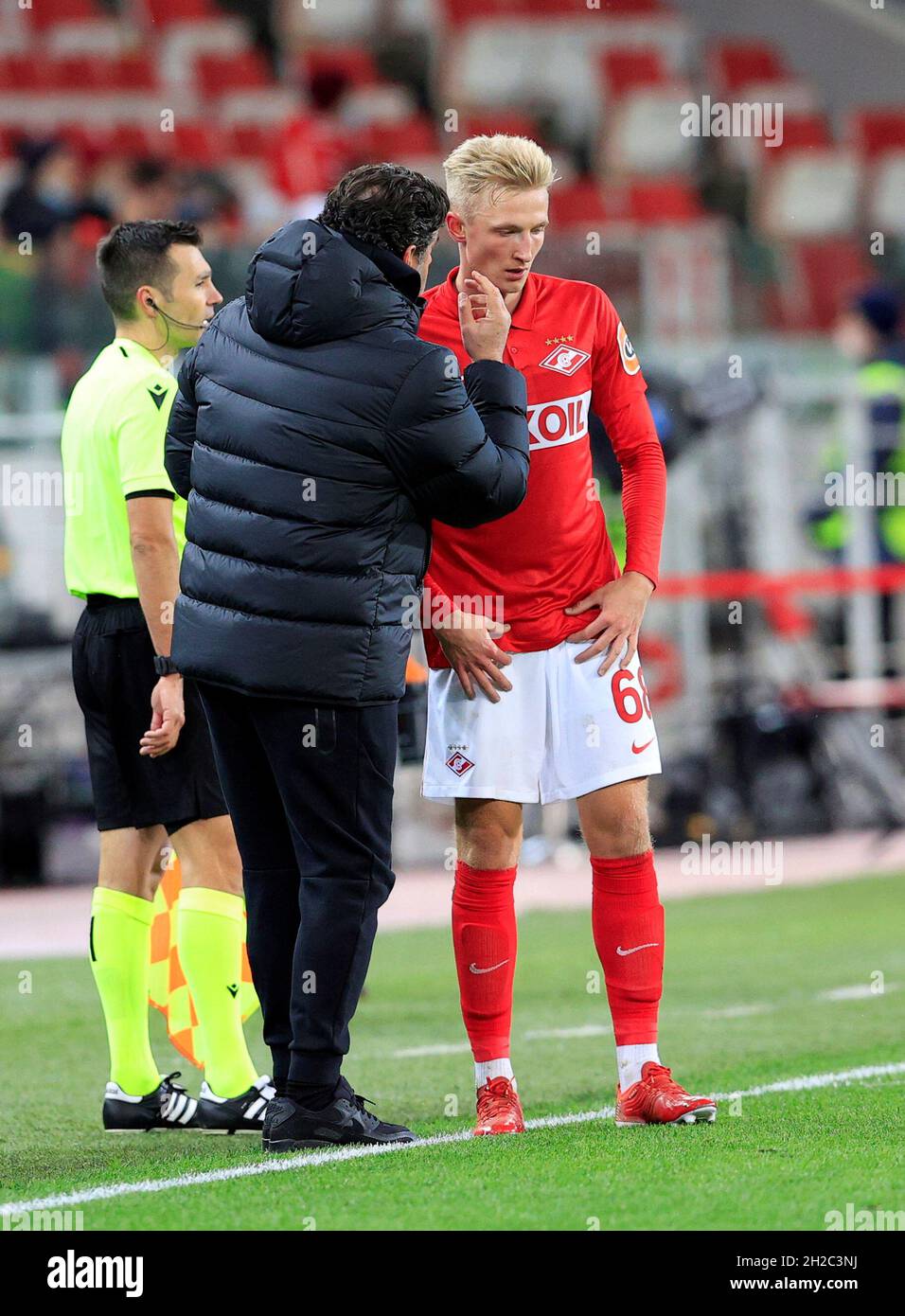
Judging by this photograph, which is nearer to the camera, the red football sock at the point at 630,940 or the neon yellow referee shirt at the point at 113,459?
the red football sock at the point at 630,940

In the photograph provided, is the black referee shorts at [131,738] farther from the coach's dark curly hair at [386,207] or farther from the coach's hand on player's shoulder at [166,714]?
the coach's dark curly hair at [386,207]

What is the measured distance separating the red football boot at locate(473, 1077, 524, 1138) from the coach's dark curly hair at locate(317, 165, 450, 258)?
181 centimetres

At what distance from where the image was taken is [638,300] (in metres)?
12.5

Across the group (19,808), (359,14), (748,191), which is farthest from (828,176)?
(19,808)

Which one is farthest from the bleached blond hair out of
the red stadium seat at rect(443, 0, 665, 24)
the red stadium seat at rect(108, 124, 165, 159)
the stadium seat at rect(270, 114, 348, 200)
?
the red stadium seat at rect(443, 0, 665, 24)

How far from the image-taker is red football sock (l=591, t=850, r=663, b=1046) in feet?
15.5

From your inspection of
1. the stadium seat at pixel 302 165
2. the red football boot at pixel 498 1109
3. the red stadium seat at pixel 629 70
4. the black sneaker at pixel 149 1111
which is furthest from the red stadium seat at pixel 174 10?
the red football boot at pixel 498 1109

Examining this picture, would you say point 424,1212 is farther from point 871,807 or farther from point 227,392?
point 871,807

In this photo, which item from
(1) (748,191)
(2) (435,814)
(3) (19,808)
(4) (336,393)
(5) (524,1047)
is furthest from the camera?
(1) (748,191)

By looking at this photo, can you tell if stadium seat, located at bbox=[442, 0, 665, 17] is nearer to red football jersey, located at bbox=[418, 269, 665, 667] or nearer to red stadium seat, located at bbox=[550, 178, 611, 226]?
red stadium seat, located at bbox=[550, 178, 611, 226]

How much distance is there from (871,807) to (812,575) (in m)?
1.41

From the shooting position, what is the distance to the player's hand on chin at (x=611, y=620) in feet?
15.4

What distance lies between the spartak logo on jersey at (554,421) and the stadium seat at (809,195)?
53.6ft

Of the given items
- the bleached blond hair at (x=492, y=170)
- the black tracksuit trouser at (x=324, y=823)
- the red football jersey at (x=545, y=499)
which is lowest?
the black tracksuit trouser at (x=324, y=823)
